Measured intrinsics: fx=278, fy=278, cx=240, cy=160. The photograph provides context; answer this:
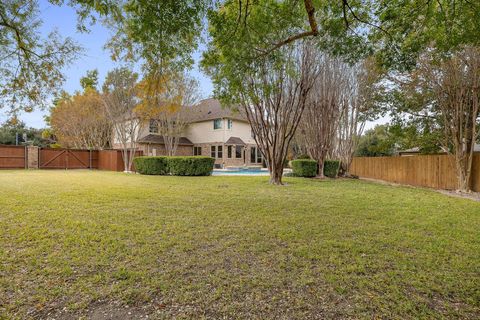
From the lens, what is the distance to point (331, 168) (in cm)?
1638

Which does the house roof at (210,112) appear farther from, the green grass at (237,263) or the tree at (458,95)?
the green grass at (237,263)

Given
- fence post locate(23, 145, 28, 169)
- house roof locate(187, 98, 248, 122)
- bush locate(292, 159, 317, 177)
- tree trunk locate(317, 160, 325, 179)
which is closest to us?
tree trunk locate(317, 160, 325, 179)

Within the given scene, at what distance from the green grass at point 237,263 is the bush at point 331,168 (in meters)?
10.2

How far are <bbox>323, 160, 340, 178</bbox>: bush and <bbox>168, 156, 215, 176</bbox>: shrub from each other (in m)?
6.98

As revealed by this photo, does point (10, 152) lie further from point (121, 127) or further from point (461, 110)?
A: point (461, 110)

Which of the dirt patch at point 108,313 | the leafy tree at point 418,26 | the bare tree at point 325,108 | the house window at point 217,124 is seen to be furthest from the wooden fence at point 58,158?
the dirt patch at point 108,313

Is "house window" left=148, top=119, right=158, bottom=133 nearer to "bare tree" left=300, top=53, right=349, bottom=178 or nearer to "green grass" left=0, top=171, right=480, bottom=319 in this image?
"bare tree" left=300, top=53, right=349, bottom=178

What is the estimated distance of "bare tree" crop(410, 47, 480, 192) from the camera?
10.4 m

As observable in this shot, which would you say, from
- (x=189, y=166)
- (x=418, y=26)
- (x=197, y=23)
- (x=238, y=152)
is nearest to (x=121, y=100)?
(x=189, y=166)

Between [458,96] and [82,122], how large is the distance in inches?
1019

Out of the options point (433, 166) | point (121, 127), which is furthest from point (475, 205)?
point (121, 127)

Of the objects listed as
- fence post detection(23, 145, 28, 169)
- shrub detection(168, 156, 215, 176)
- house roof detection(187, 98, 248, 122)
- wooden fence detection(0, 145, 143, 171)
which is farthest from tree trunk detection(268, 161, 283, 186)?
fence post detection(23, 145, 28, 169)

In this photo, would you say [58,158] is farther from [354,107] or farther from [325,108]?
[354,107]

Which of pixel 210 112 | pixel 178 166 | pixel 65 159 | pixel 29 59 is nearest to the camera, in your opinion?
pixel 29 59
